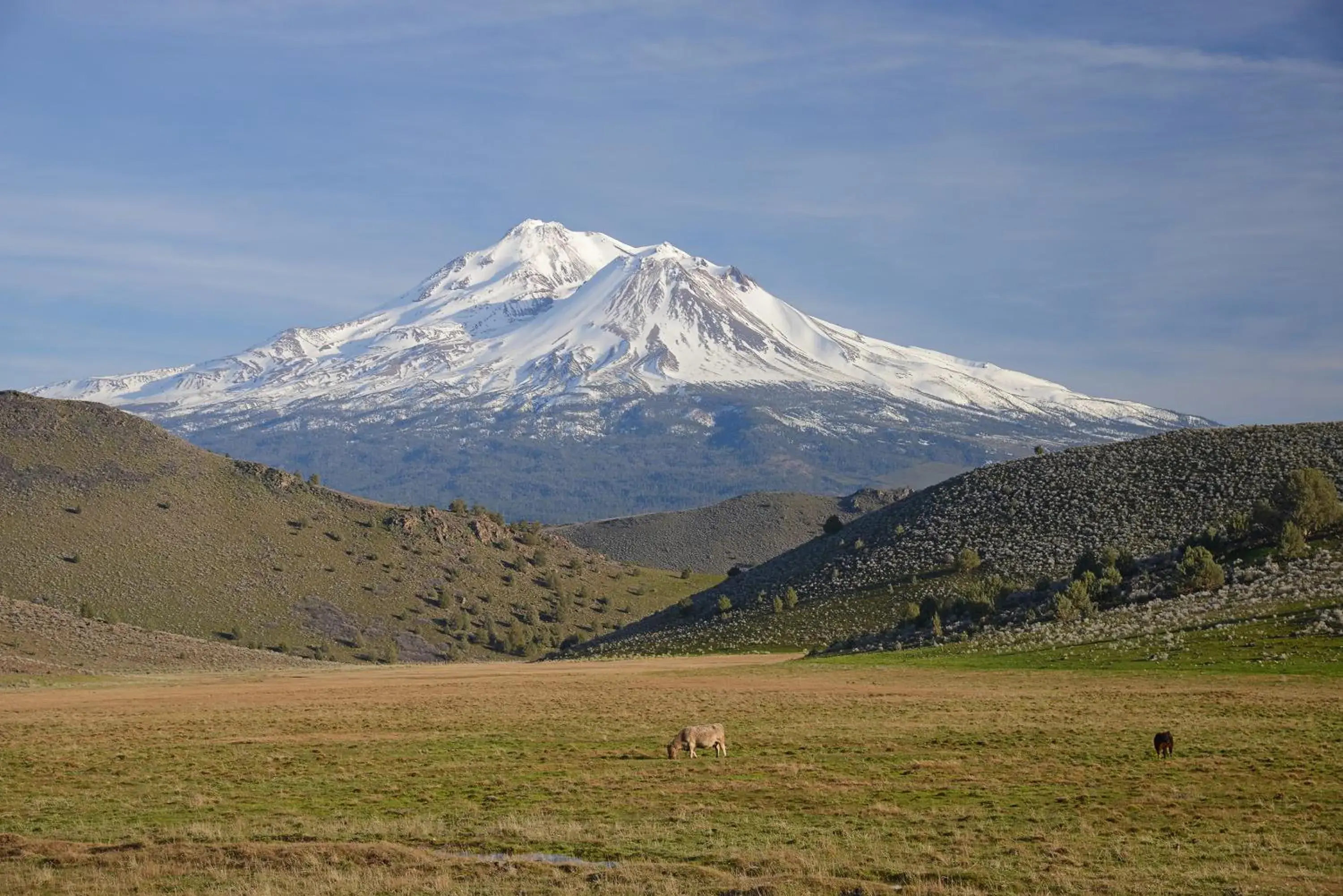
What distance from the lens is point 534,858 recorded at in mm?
18812

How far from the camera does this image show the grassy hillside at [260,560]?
113 meters

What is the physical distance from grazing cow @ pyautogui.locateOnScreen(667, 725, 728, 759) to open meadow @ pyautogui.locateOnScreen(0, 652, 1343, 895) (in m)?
0.54

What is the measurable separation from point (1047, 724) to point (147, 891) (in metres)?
23.1

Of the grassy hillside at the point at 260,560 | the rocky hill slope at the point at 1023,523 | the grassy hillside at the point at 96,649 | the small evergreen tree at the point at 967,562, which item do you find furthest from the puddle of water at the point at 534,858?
the grassy hillside at the point at 260,560

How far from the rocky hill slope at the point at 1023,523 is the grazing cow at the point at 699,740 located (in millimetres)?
52378

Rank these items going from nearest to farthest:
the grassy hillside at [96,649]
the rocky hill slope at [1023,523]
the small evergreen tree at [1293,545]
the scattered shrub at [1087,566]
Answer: the small evergreen tree at [1293,545], the scattered shrub at [1087,566], the grassy hillside at [96,649], the rocky hill slope at [1023,523]

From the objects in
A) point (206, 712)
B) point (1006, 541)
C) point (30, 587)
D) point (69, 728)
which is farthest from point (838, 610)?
point (30, 587)

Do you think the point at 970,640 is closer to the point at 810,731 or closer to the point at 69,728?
the point at 810,731

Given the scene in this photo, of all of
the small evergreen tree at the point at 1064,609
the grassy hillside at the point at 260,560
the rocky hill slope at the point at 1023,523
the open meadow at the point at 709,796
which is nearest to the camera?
the open meadow at the point at 709,796

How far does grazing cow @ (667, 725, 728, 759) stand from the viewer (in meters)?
29.5

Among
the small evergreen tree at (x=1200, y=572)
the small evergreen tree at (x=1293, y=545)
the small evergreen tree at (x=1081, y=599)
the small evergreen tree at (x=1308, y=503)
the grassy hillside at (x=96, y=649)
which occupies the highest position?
the small evergreen tree at (x=1308, y=503)

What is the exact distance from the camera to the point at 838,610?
288 ft

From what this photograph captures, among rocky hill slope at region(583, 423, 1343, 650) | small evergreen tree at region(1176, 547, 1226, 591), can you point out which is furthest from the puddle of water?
rocky hill slope at region(583, 423, 1343, 650)

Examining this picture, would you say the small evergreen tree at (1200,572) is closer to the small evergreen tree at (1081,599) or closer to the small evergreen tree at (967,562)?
the small evergreen tree at (1081,599)
